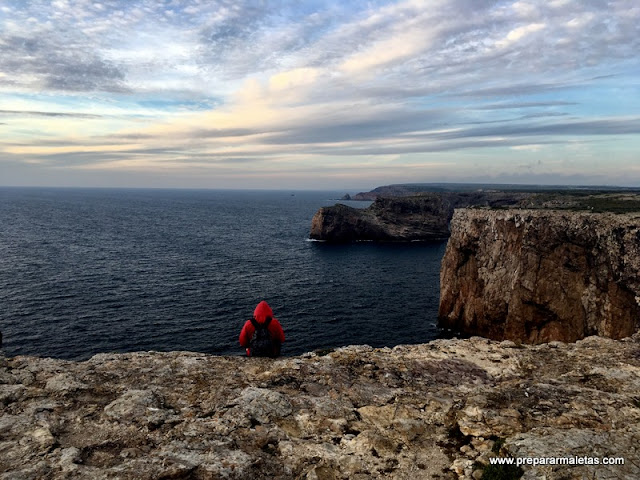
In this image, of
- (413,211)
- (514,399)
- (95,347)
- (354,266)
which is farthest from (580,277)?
(413,211)

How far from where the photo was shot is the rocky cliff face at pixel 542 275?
30.5 m

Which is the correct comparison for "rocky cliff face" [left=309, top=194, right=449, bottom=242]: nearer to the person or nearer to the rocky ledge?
the person

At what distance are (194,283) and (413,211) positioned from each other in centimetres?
9203

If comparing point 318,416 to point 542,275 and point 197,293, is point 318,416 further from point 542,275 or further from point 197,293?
point 197,293

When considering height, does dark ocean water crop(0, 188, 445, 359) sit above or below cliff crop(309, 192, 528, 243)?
below

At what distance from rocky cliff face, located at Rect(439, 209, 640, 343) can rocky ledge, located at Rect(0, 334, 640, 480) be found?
2240cm

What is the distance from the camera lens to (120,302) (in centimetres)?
5572

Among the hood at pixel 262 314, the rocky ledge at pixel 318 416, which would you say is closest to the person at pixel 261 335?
the hood at pixel 262 314

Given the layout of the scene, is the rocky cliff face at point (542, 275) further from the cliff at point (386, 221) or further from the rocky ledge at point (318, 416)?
the cliff at point (386, 221)

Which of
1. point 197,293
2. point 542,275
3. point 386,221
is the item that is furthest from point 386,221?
point 542,275

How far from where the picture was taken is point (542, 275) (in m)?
38.8

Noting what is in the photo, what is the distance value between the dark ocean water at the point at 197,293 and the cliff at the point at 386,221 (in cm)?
1320

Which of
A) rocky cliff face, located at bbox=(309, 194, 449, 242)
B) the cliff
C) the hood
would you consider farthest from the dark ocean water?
the hood

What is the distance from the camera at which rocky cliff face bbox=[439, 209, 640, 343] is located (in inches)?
1202
